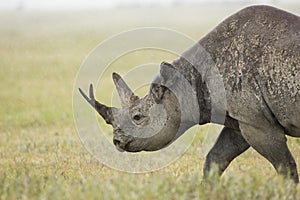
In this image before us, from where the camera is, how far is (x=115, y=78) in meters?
10.4

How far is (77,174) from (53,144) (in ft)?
13.3

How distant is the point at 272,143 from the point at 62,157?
5.03m

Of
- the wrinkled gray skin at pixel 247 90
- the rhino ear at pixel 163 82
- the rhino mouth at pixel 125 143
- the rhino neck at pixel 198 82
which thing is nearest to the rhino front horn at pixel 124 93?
the wrinkled gray skin at pixel 247 90

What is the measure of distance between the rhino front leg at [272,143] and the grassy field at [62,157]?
1.47 ft

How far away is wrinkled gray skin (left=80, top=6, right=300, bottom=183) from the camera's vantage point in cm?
945

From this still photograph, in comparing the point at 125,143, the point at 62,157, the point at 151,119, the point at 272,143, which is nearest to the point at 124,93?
the point at 151,119

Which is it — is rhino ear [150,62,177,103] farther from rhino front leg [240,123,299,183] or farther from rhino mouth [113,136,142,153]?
rhino front leg [240,123,299,183]

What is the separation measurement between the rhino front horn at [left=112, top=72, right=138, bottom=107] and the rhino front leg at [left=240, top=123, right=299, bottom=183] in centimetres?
159

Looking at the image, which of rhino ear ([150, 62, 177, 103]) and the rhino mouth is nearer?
rhino ear ([150, 62, 177, 103])

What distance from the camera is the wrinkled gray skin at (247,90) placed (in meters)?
9.45

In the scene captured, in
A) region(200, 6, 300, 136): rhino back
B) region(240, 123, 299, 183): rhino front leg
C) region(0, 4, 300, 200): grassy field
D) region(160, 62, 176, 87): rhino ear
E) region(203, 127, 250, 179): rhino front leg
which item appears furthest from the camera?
region(203, 127, 250, 179): rhino front leg

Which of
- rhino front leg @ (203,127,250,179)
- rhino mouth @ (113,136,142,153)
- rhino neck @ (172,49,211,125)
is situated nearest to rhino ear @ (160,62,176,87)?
rhino neck @ (172,49,211,125)

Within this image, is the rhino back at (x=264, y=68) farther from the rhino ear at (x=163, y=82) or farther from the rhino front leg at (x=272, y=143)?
the rhino ear at (x=163, y=82)

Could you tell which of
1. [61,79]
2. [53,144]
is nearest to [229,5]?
[61,79]
